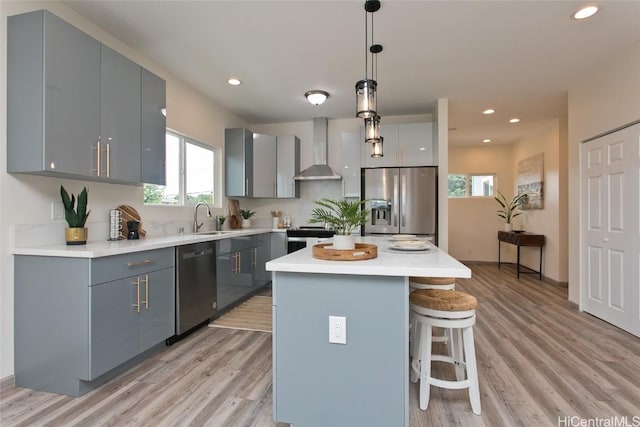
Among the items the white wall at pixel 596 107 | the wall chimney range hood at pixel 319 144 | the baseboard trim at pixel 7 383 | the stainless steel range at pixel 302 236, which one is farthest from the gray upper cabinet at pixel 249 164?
the white wall at pixel 596 107

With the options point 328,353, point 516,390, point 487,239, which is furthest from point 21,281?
point 487,239

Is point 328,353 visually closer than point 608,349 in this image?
Yes

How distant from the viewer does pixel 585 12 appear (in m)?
2.39

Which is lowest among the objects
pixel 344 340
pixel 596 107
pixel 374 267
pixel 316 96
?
pixel 344 340

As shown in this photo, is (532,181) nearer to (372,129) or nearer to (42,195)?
(372,129)

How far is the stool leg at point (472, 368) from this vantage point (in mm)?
A: 1772

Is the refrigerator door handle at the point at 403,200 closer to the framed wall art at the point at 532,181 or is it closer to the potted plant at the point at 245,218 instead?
the potted plant at the point at 245,218

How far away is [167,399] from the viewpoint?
6.38 feet

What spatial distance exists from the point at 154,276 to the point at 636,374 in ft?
11.6

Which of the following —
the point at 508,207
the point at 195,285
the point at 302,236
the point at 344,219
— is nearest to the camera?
the point at 344,219

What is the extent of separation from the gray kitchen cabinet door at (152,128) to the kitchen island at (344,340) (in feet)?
6.15

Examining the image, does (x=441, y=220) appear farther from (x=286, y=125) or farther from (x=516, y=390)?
(x=286, y=125)

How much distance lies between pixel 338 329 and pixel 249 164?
365cm

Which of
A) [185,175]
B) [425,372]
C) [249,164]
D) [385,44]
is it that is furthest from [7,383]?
[385,44]
